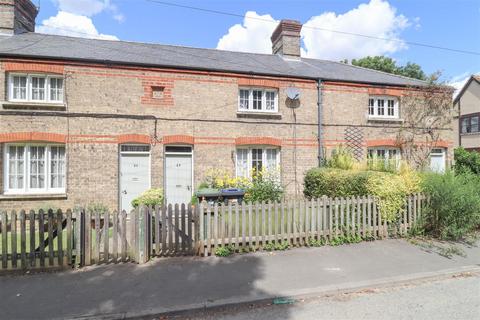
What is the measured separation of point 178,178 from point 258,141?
11.3 feet

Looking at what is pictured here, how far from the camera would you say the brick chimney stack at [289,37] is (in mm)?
14805

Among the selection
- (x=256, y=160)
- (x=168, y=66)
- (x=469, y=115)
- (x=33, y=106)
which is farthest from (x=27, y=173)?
(x=469, y=115)

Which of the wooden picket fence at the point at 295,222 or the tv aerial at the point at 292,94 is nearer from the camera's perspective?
the wooden picket fence at the point at 295,222

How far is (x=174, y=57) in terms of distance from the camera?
39.8 ft

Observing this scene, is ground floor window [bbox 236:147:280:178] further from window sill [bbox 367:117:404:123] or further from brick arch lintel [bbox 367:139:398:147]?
window sill [bbox 367:117:404:123]

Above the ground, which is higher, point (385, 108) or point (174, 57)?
point (174, 57)

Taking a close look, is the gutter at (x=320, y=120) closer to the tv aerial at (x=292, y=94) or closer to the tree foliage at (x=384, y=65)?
the tv aerial at (x=292, y=94)

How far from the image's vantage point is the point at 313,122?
1241 centimetres

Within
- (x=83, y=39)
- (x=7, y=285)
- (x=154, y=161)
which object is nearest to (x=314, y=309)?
(x=7, y=285)

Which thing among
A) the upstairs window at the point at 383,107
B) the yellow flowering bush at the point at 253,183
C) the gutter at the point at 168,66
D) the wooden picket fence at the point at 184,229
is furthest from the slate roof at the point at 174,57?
the wooden picket fence at the point at 184,229

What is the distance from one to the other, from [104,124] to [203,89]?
3827 millimetres

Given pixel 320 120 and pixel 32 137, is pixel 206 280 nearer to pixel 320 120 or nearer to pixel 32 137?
pixel 32 137

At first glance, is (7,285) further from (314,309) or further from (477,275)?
(477,275)

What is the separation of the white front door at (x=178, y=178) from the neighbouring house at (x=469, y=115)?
24.4 metres
